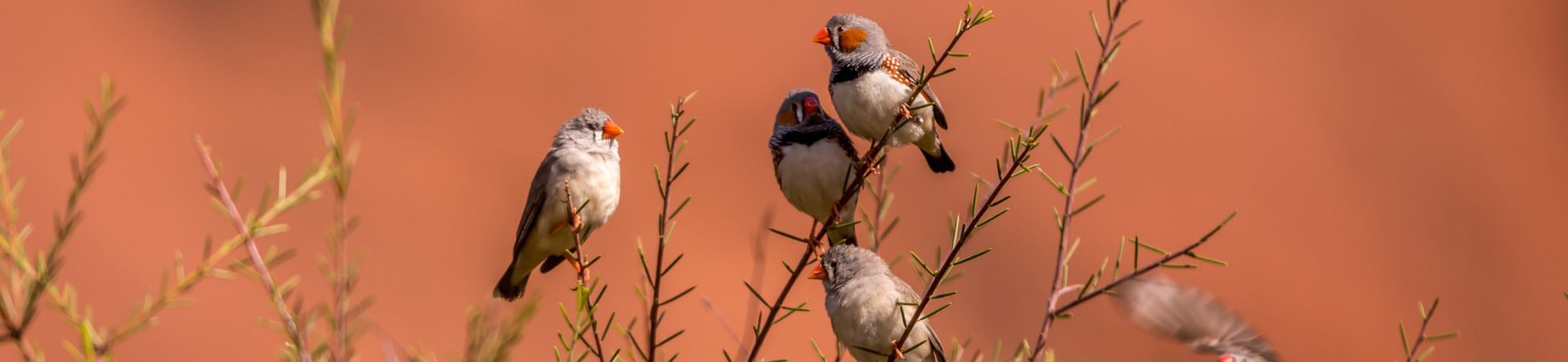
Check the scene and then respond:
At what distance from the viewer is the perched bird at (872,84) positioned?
2.46m

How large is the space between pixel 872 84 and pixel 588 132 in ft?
2.05

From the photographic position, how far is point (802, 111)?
2916 millimetres

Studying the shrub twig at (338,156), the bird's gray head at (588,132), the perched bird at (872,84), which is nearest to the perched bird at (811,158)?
the perched bird at (872,84)

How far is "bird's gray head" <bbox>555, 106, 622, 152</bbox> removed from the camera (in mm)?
2527

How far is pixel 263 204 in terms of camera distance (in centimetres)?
86

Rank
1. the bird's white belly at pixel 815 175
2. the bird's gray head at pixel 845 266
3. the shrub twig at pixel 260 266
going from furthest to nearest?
the bird's white belly at pixel 815 175 → the bird's gray head at pixel 845 266 → the shrub twig at pixel 260 266

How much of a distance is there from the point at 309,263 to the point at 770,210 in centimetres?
618

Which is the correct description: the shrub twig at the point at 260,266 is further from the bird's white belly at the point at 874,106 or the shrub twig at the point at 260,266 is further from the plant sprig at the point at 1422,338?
the bird's white belly at the point at 874,106

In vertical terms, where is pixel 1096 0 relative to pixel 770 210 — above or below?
above

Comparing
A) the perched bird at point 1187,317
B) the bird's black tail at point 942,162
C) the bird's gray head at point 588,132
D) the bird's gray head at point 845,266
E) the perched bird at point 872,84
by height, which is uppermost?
the perched bird at point 872,84

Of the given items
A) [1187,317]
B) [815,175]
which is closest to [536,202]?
[815,175]

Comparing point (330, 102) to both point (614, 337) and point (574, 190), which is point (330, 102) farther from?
point (614, 337)

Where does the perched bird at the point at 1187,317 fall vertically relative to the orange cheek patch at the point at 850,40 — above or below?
below

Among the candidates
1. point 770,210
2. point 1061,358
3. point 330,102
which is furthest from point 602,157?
point 1061,358
